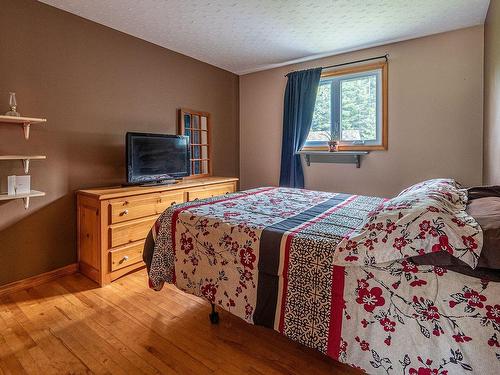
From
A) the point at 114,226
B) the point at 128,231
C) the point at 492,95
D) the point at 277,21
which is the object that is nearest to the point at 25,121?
the point at 114,226

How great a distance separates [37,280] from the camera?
2.50 metres

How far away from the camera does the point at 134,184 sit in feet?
9.86

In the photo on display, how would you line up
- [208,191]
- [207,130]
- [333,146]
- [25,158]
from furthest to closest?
[207,130] < [333,146] < [208,191] < [25,158]

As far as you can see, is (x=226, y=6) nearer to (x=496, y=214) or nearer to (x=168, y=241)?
(x=168, y=241)

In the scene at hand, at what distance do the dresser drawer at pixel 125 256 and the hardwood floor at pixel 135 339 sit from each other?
32 cm

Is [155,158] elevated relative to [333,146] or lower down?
lower down

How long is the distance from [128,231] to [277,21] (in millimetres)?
2495

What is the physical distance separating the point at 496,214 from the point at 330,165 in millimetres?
2728

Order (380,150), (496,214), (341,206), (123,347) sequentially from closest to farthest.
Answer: (496,214) → (123,347) → (341,206) → (380,150)

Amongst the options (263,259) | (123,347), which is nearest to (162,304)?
(123,347)

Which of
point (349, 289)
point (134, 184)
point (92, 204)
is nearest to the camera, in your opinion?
point (349, 289)

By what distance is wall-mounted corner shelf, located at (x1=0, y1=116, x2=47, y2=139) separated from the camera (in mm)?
2141

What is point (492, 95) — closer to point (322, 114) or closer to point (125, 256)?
point (322, 114)

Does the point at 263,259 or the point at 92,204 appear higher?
the point at 92,204
